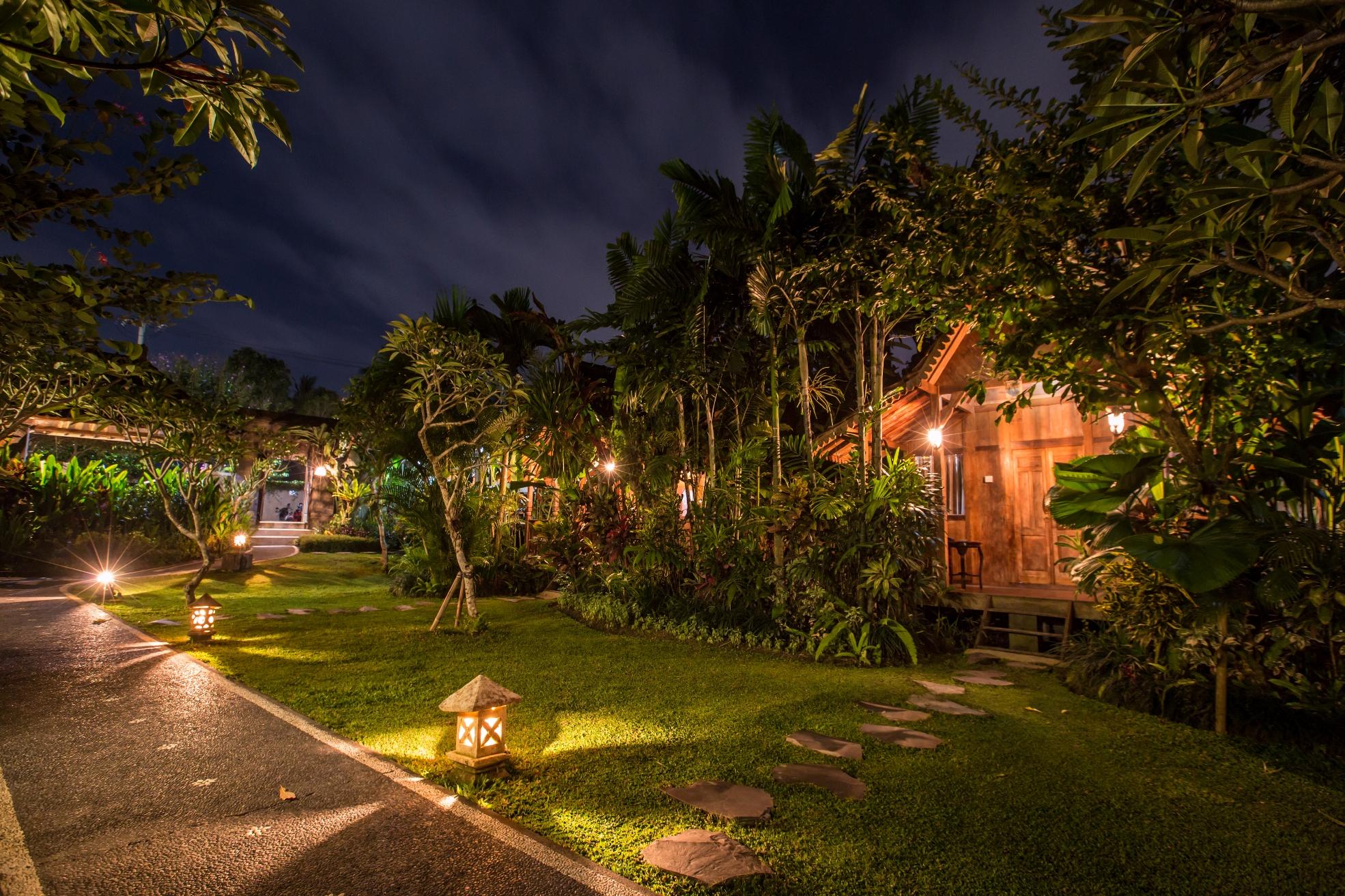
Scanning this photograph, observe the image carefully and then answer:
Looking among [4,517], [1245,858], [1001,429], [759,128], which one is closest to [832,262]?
[759,128]

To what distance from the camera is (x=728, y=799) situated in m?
3.40

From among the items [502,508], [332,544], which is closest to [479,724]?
[502,508]

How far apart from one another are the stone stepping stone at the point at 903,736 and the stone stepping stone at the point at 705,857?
6.24ft

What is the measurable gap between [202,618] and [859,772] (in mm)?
7265

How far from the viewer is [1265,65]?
191cm

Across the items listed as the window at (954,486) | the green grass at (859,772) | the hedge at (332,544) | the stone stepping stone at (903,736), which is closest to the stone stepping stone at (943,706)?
the green grass at (859,772)

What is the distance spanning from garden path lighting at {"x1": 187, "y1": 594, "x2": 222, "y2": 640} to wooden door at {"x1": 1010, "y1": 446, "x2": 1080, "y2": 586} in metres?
11.0

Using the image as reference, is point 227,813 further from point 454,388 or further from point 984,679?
point 984,679

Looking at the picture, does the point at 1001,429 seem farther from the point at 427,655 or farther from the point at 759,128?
the point at 427,655

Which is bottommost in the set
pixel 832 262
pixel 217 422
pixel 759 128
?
pixel 217 422

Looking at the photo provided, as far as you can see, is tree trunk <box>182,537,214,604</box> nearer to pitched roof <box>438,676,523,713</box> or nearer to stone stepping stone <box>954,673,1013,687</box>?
pitched roof <box>438,676,523,713</box>

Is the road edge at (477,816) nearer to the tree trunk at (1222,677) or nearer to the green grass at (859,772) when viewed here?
the green grass at (859,772)

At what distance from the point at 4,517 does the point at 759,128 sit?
15.8 m

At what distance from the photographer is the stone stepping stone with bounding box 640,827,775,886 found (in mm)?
2656
